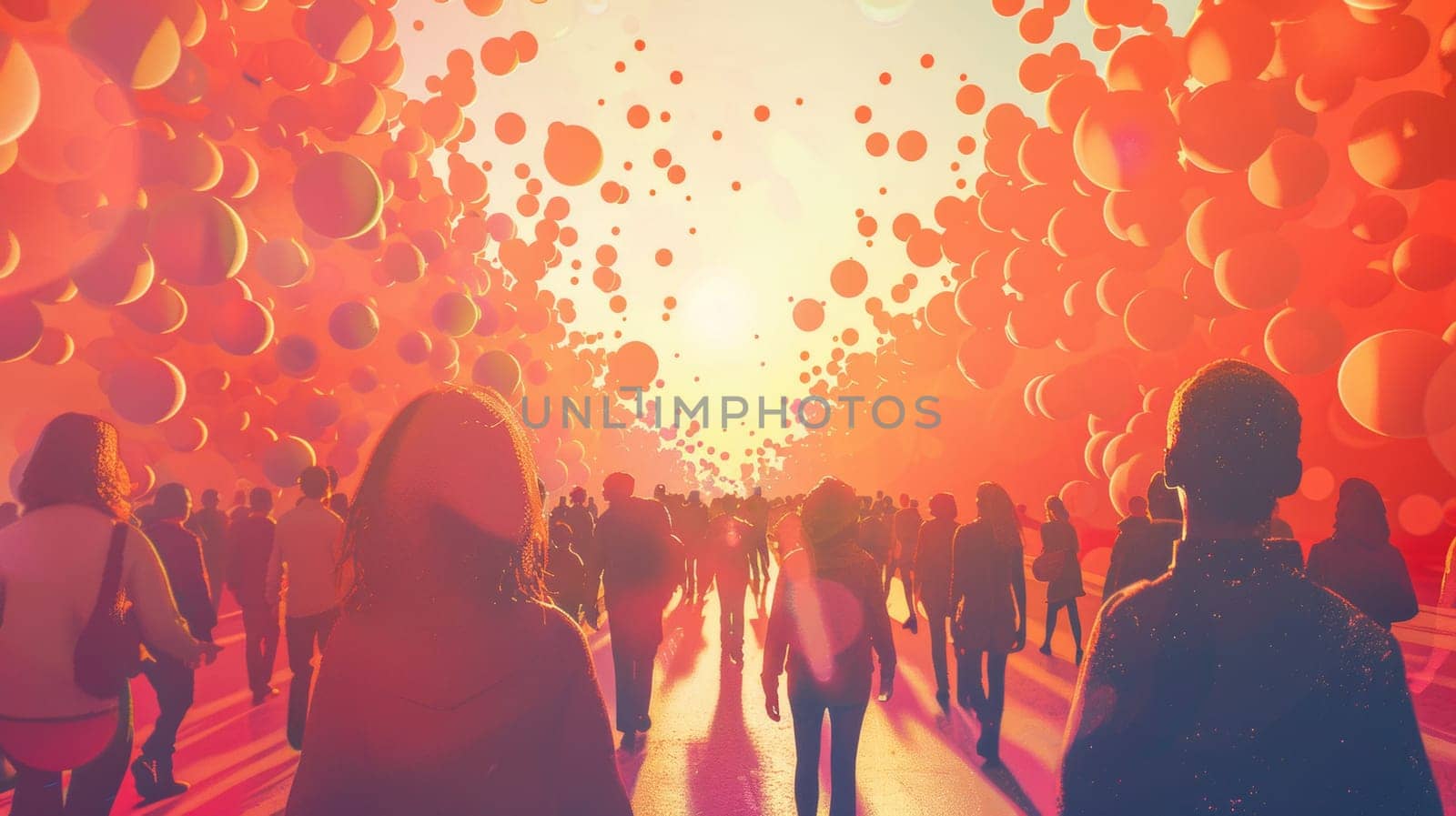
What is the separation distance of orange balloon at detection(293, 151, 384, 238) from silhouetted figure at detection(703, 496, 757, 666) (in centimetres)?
463

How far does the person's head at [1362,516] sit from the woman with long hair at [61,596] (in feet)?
18.6

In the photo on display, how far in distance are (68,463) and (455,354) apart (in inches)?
328

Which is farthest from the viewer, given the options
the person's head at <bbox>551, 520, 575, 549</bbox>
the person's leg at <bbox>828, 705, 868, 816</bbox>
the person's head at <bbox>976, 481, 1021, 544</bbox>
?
the person's head at <bbox>551, 520, 575, 549</bbox>

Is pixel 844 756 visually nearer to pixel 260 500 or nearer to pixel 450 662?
pixel 450 662

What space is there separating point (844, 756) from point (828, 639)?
1.88ft

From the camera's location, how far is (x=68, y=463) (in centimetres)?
274

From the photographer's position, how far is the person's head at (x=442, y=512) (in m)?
1.30

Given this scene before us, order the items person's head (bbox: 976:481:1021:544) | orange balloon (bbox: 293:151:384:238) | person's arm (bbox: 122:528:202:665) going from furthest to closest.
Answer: orange balloon (bbox: 293:151:384:238) → person's head (bbox: 976:481:1021:544) → person's arm (bbox: 122:528:202:665)

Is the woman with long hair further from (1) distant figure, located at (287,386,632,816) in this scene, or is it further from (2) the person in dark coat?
(2) the person in dark coat

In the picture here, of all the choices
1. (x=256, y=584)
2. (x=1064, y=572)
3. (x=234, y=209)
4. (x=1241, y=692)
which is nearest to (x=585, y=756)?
(x=1241, y=692)

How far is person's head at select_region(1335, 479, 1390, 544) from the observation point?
415cm

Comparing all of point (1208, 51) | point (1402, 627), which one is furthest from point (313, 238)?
point (1402, 627)

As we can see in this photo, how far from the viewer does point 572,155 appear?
8.57 m

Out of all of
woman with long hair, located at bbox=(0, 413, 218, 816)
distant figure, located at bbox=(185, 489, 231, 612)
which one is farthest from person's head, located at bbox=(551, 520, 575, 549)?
distant figure, located at bbox=(185, 489, 231, 612)
